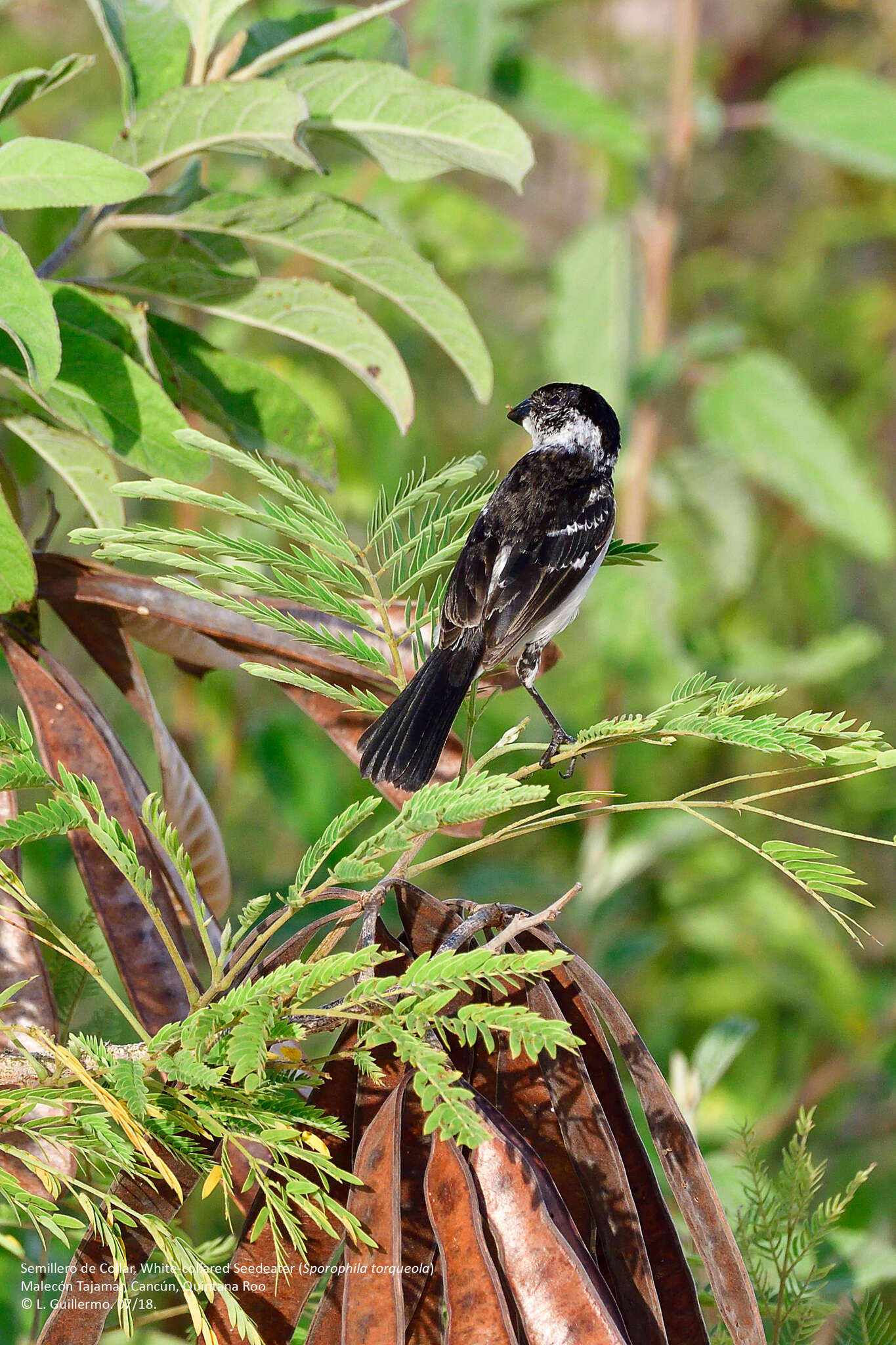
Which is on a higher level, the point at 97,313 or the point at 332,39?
the point at 332,39

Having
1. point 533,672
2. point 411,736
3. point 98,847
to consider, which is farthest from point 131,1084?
point 533,672

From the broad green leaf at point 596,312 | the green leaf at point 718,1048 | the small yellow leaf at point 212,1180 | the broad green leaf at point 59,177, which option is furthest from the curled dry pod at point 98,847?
the broad green leaf at point 596,312

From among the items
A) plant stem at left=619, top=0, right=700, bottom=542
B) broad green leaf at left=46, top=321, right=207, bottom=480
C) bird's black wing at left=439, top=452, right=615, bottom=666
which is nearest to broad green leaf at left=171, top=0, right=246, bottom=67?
broad green leaf at left=46, top=321, right=207, bottom=480

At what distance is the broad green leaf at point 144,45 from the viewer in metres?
1.54

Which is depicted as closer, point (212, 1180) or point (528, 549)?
point (212, 1180)

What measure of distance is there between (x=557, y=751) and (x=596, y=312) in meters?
2.58

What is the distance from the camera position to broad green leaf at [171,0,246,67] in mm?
1581

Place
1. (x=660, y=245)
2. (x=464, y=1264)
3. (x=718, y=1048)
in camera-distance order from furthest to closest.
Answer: (x=660, y=245), (x=718, y=1048), (x=464, y=1264)

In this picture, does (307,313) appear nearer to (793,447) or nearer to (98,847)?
(98,847)

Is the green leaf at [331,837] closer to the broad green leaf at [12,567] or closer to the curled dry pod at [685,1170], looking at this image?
the curled dry pod at [685,1170]

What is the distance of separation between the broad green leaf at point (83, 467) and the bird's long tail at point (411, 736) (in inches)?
16.6

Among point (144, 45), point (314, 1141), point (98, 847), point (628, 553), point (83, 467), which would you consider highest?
point (144, 45)

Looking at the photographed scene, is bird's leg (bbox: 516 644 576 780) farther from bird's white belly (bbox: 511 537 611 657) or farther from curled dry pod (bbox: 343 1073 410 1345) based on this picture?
curled dry pod (bbox: 343 1073 410 1345)

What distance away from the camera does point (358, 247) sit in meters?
1.60
